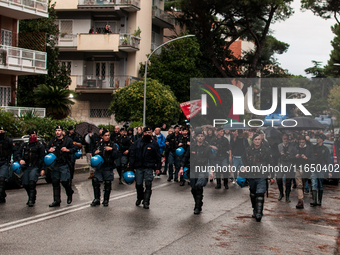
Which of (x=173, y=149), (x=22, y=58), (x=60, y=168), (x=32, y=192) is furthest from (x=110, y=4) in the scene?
(x=32, y=192)

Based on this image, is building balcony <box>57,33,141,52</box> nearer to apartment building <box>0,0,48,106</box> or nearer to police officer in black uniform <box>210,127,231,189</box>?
apartment building <box>0,0,48,106</box>

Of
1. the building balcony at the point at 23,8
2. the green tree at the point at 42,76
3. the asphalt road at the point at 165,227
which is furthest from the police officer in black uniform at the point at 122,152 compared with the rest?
the green tree at the point at 42,76

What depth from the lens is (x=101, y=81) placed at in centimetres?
3622

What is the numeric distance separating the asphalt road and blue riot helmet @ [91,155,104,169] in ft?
3.07

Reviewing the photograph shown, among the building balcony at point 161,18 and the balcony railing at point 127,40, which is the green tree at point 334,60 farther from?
the balcony railing at point 127,40

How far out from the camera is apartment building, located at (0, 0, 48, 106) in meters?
24.8

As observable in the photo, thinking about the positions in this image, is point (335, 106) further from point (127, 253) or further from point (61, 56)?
point (127, 253)

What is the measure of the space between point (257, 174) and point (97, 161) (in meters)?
3.59

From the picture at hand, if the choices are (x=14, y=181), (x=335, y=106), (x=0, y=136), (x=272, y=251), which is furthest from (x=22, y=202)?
(x=335, y=106)

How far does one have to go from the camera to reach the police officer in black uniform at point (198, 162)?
10070 millimetres

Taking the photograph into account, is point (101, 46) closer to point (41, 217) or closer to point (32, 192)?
point (32, 192)

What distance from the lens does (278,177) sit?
12383mm

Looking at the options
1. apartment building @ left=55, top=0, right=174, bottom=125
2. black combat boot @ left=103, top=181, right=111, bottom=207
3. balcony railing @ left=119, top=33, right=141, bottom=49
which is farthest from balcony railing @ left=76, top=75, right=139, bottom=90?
black combat boot @ left=103, top=181, right=111, bottom=207

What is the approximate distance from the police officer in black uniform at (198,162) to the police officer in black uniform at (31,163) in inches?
132
